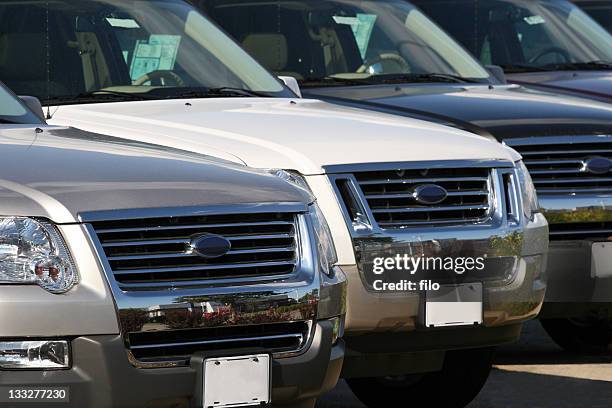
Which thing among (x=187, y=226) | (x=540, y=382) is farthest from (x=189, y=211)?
(x=540, y=382)

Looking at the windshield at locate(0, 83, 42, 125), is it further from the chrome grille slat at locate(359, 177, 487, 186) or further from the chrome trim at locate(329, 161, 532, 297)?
the chrome grille slat at locate(359, 177, 487, 186)

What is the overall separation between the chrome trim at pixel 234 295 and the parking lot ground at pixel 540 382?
7.61 ft

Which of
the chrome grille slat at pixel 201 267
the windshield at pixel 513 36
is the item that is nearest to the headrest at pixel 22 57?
the chrome grille slat at pixel 201 267

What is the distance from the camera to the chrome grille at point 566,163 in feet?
28.0

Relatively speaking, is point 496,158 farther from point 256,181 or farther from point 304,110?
point 256,181

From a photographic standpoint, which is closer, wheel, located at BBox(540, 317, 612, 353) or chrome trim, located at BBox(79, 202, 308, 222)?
chrome trim, located at BBox(79, 202, 308, 222)

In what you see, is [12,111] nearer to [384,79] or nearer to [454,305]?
[454,305]

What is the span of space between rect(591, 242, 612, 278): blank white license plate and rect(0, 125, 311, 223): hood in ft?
9.86

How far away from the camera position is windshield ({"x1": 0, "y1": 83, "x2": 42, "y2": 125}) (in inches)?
265

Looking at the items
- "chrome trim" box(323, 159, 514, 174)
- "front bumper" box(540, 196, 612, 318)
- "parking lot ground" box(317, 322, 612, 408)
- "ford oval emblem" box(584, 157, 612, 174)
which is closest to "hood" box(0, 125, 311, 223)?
"chrome trim" box(323, 159, 514, 174)

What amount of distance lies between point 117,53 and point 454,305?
2.42 m

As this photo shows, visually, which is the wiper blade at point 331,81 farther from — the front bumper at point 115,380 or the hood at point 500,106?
the front bumper at point 115,380

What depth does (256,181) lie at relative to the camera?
18.2 feet

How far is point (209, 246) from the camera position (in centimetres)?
518
